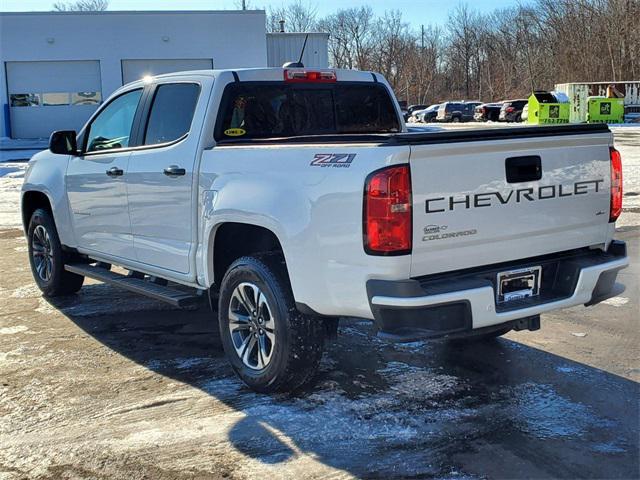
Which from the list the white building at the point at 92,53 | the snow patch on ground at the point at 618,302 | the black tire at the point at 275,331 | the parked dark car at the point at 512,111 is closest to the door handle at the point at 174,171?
the black tire at the point at 275,331

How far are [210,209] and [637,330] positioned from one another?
132 inches

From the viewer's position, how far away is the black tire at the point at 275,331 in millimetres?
4070

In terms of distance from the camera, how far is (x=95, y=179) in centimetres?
578

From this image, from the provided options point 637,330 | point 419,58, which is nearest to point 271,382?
point 637,330

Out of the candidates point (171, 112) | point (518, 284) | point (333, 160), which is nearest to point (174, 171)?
point (171, 112)

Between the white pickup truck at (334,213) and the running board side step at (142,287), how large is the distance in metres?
0.02

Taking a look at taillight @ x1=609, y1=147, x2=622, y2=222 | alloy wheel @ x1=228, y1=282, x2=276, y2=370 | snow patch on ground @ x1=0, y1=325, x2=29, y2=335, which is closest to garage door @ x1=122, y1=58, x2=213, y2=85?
snow patch on ground @ x1=0, y1=325, x2=29, y2=335

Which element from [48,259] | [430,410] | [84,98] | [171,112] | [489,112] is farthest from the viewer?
[489,112]

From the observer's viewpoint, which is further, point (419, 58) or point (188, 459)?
point (419, 58)

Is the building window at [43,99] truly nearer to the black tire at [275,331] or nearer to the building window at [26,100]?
the building window at [26,100]

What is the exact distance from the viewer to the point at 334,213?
366 centimetres

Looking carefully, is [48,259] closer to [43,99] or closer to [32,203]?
[32,203]

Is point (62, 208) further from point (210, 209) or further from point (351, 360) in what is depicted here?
point (351, 360)

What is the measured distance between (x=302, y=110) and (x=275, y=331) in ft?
6.15
